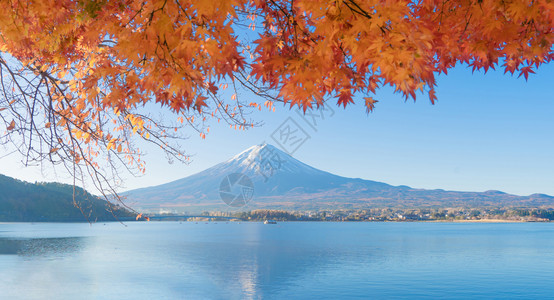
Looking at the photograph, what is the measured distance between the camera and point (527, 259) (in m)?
68.7

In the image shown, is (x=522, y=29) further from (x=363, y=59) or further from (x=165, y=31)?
(x=165, y=31)

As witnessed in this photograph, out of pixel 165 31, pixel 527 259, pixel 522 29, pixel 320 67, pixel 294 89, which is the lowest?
pixel 527 259

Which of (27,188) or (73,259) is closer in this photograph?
(73,259)

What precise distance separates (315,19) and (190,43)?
1077mm

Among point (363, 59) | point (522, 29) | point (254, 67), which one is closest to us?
point (363, 59)

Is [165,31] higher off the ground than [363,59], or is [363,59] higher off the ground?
[165,31]

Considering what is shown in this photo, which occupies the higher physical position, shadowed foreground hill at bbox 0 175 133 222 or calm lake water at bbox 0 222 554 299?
shadowed foreground hill at bbox 0 175 133 222

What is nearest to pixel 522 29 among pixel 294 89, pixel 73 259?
pixel 294 89

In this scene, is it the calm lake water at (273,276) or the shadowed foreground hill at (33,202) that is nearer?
the calm lake water at (273,276)

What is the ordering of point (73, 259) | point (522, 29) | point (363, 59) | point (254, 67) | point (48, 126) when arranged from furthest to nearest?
point (73, 259) → point (48, 126) → point (522, 29) → point (254, 67) → point (363, 59)

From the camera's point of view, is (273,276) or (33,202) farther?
(33,202)

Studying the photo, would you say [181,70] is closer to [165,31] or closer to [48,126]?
[165,31]

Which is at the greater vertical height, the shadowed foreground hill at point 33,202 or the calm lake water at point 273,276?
the shadowed foreground hill at point 33,202

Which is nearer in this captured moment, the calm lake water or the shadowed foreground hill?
the calm lake water
